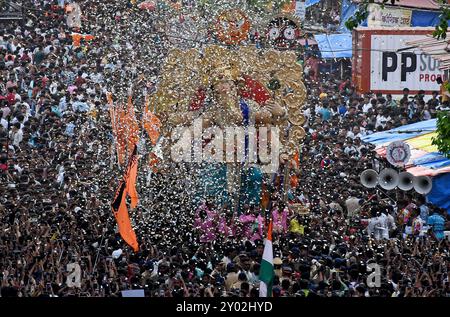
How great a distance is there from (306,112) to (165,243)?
884 cm

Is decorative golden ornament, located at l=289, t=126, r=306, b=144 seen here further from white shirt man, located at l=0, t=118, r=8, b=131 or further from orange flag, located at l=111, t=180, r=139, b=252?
white shirt man, located at l=0, t=118, r=8, b=131

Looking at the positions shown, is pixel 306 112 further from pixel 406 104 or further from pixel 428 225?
pixel 428 225

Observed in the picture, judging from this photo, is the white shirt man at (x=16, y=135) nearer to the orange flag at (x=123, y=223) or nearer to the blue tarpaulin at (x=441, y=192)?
the orange flag at (x=123, y=223)

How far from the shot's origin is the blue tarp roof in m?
22.4

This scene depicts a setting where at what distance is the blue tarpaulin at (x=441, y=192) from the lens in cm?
1925

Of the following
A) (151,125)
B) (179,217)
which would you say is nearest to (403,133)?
(151,125)

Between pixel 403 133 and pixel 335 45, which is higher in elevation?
pixel 335 45

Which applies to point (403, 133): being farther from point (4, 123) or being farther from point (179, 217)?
point (4, 123)

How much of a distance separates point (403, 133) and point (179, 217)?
495cm

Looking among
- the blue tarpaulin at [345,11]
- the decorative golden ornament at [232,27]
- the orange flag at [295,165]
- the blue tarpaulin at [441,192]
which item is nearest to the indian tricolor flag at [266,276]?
the blue tarpaulin at [441,192]

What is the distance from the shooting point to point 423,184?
1909 cm

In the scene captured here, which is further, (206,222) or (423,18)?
(423,18)

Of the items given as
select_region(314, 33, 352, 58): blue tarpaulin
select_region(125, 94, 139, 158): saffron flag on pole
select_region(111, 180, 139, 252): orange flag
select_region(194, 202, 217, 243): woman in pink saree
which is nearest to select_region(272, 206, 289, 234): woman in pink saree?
select_region(194, 202, 217, 243): woman in pink saree

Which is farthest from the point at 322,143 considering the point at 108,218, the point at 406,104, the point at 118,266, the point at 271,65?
the point at 118,266
